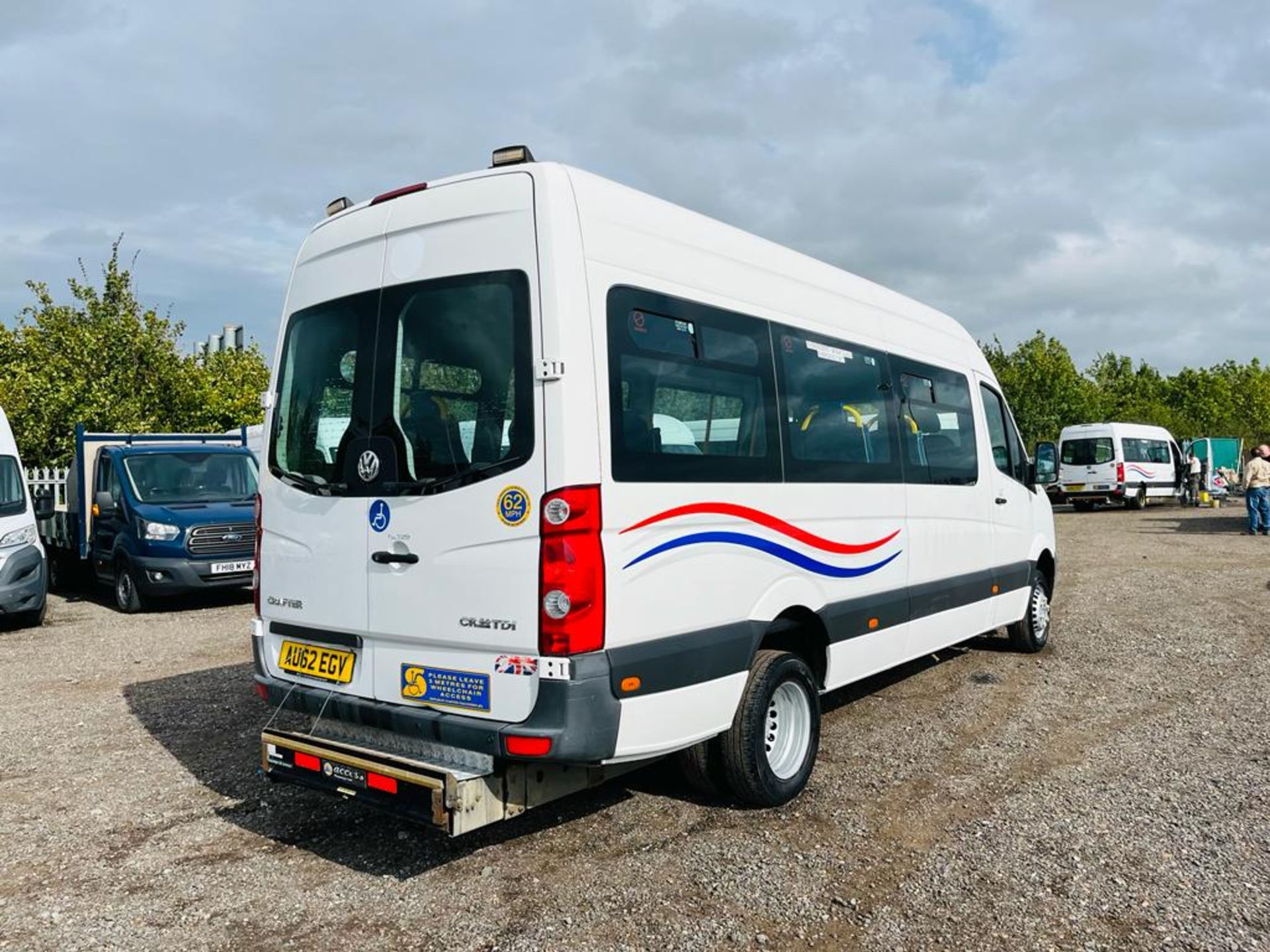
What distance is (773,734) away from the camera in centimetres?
496

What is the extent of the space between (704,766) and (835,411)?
2.06 meters

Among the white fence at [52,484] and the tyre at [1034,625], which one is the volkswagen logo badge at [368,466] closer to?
the tyre at [1034,625]

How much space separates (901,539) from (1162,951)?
2956 millimetres

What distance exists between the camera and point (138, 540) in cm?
1173

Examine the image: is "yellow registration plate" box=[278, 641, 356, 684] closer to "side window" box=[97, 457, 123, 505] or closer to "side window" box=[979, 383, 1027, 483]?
"side window" box=[979, 383, 1027, 483]

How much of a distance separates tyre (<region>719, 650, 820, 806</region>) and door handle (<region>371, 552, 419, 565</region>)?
164 centimetres

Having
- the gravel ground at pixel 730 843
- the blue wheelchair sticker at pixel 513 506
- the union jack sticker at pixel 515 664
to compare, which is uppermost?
the blue wheelchair sticker at pixel 513 506

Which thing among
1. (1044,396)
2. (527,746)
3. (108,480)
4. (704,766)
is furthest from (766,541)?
(1044,396)

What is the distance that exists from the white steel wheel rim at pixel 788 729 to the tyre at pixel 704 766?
0.28 m

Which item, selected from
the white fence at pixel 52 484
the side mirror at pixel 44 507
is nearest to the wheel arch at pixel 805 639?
the side mirror at pixel 44 507

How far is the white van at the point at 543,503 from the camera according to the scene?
12.6 ft

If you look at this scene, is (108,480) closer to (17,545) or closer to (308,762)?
(17,545)

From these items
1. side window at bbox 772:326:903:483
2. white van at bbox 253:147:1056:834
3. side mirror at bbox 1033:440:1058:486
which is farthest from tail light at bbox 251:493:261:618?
side mirror at bbox 1033:440:1058:486

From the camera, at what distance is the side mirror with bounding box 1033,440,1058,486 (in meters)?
8.40
